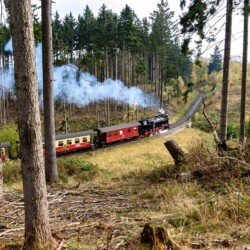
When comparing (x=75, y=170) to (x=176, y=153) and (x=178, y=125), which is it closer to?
(x=176, y=153)

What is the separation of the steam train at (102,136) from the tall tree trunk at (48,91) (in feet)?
48.4

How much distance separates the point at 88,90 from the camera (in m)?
48.0

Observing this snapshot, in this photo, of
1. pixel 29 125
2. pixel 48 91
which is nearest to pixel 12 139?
pixel 48 91

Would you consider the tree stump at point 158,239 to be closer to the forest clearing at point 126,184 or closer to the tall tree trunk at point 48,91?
the forest clearing at point 126,184

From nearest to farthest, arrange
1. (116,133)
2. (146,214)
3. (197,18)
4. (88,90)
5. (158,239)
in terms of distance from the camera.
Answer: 1. (158,239)
2. (146,214)
3. (197,18)
4. (116,133)
5. (88,90)

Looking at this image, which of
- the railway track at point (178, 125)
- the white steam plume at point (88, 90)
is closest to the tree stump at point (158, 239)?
the railway track at point (178, 125)

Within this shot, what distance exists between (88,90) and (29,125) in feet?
148

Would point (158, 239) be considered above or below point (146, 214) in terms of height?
above

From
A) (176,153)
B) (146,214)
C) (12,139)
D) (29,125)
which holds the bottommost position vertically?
(12,139)

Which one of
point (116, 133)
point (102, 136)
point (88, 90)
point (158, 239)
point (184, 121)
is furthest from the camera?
point (88, 90)

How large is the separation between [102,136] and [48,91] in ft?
65.5

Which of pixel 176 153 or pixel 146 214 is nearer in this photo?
pixel 146 214

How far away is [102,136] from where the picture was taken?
2984cm

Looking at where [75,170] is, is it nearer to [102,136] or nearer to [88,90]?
[102,136]
